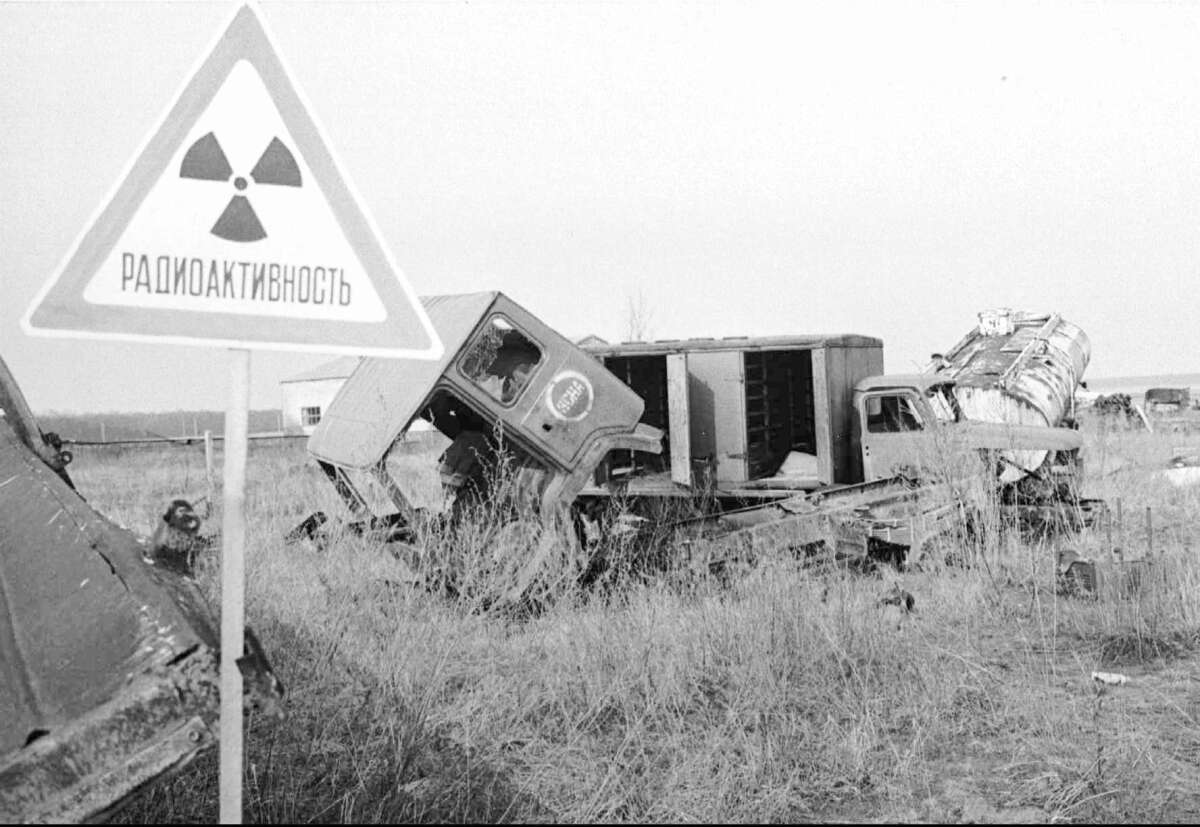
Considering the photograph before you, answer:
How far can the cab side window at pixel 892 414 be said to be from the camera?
34.4ft

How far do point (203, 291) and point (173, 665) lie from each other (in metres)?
0.85

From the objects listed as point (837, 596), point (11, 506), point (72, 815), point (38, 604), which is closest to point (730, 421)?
point (837, 596)

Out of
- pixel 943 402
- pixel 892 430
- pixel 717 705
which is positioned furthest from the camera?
pixel 943 402

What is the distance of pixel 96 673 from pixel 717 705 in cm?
320

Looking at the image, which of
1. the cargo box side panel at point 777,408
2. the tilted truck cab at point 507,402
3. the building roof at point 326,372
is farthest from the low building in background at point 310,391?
the tilted truck cab at point 507,402

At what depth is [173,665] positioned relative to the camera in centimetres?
222

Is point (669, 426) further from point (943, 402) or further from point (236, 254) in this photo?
point (236, 254)

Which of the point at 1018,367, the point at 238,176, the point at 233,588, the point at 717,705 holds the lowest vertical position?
the point at 717,705

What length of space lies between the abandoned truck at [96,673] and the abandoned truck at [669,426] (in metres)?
4.06

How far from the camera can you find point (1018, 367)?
15852mm

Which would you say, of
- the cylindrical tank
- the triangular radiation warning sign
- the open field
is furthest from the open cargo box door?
the triangular radiation warning sign

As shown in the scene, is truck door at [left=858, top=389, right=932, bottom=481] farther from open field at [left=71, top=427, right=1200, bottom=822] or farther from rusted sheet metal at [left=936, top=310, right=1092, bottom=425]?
rusted sheet metal at [left=936, top=310, right=1092, bottom=425]

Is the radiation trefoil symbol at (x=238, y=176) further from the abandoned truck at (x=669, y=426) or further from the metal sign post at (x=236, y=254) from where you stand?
the abandoned truck at (x=669, y=426)

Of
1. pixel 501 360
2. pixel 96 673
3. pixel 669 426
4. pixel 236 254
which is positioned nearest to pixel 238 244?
pixel 236 254
